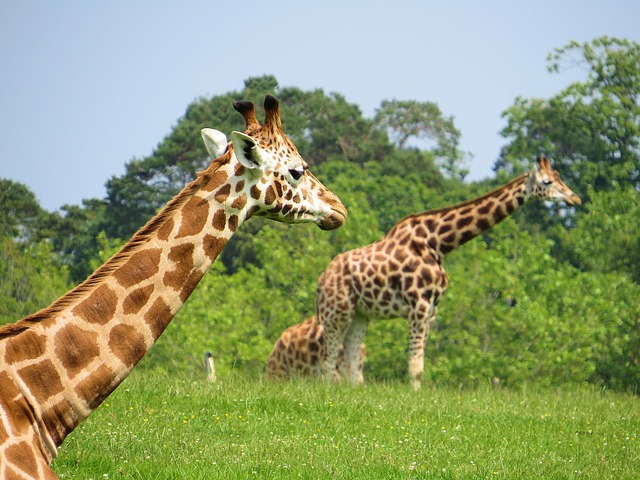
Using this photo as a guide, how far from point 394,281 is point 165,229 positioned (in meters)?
9.45

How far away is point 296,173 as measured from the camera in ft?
20.6

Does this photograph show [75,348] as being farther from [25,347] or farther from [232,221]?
[232,221]

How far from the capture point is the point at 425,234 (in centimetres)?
1545

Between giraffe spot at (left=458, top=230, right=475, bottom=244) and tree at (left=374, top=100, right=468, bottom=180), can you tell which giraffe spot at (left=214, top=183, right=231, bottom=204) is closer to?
giraffe spot at (left=458, top=230, right=475, bottom=244)

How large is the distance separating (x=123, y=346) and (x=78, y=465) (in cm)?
288

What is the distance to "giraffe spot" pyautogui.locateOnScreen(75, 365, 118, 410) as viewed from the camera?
5.35 metres

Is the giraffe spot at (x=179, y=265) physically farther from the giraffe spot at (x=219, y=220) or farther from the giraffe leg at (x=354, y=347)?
the giraffe leg at (x=354, y=347)

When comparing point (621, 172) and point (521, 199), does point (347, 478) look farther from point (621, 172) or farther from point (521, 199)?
point (621, 172)

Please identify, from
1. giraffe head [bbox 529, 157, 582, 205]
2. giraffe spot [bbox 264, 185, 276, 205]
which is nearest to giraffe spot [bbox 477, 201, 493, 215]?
giraffe head [bbox 529, 157, 582, 205]

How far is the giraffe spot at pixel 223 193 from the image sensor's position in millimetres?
5910

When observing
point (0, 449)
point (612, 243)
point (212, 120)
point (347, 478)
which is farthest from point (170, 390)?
point (212, 120)

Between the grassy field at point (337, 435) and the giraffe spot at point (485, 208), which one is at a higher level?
the giraffe spot at point (485, 208)

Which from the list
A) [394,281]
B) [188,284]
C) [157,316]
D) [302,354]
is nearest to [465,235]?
[394,281]

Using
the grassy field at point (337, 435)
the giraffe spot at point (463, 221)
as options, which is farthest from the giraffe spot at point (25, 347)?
the giraffe spot at point (463, 221)
